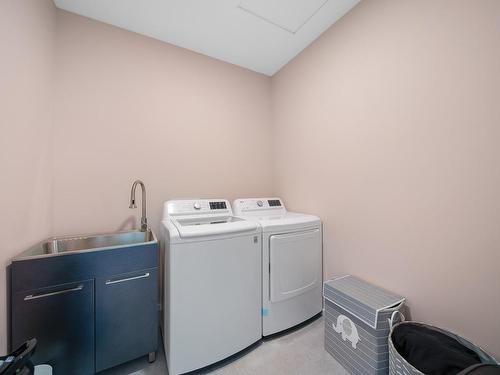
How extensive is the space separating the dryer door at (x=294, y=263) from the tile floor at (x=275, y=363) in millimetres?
342

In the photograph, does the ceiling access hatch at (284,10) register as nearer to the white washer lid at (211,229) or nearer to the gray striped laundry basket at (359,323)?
the white washer lid at (211,229)

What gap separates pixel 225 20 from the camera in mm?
1684

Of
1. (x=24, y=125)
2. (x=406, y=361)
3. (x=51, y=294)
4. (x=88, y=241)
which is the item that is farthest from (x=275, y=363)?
(x=24, y=125)

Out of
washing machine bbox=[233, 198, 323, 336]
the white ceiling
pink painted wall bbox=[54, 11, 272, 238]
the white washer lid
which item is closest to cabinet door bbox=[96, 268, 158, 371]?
the white washer lid

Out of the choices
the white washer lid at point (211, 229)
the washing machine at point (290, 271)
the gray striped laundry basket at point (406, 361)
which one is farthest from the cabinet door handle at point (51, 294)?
the gray striped laundry basket at point (406, 361)

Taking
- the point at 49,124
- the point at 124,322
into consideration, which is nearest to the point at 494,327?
the point at 124,322

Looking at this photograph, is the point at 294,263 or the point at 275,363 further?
the point at 294,263

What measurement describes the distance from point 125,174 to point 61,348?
1.21 m

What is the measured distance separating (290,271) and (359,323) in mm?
538

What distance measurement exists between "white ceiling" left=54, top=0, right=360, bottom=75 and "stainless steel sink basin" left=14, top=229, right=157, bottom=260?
180 cm

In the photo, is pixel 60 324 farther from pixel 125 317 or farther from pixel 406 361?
pixel 406 361

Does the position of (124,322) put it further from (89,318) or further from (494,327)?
(494,327)

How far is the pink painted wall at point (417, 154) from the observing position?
101 centimetres

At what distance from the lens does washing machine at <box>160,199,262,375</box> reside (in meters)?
1.21
